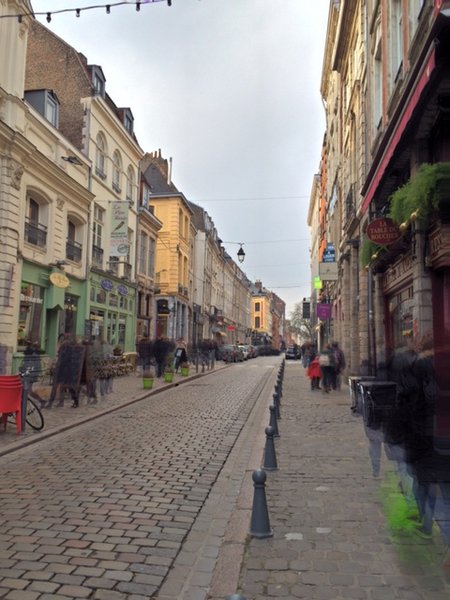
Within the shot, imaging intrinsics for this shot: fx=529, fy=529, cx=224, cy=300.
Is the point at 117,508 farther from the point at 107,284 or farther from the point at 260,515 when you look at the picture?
the point at 107,284

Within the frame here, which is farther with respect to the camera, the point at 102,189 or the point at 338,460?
the point at 102,189

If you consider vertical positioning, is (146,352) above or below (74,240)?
below

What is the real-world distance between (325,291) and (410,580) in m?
30.6

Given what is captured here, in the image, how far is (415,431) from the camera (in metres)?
4.24

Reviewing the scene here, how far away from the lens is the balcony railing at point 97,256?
2417 centimetres

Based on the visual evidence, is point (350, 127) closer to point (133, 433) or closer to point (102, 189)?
point (102, 189)

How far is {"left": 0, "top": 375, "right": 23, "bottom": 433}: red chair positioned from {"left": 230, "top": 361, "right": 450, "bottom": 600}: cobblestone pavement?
4.46m

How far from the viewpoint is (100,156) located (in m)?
25.4

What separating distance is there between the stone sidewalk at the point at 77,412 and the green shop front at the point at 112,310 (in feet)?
17.7

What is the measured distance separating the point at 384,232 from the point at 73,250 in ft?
49.6

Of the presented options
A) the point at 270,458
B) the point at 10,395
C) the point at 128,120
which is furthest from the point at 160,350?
the point at 270,458

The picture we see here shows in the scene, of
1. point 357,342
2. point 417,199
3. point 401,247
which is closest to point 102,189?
point 357,342

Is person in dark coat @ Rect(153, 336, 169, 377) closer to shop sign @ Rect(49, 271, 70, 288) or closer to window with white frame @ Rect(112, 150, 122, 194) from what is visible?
shop sign @ Rect(49, 271, 70, 288)

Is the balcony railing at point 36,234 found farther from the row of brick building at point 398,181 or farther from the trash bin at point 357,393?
the trash bin at point 357,393
